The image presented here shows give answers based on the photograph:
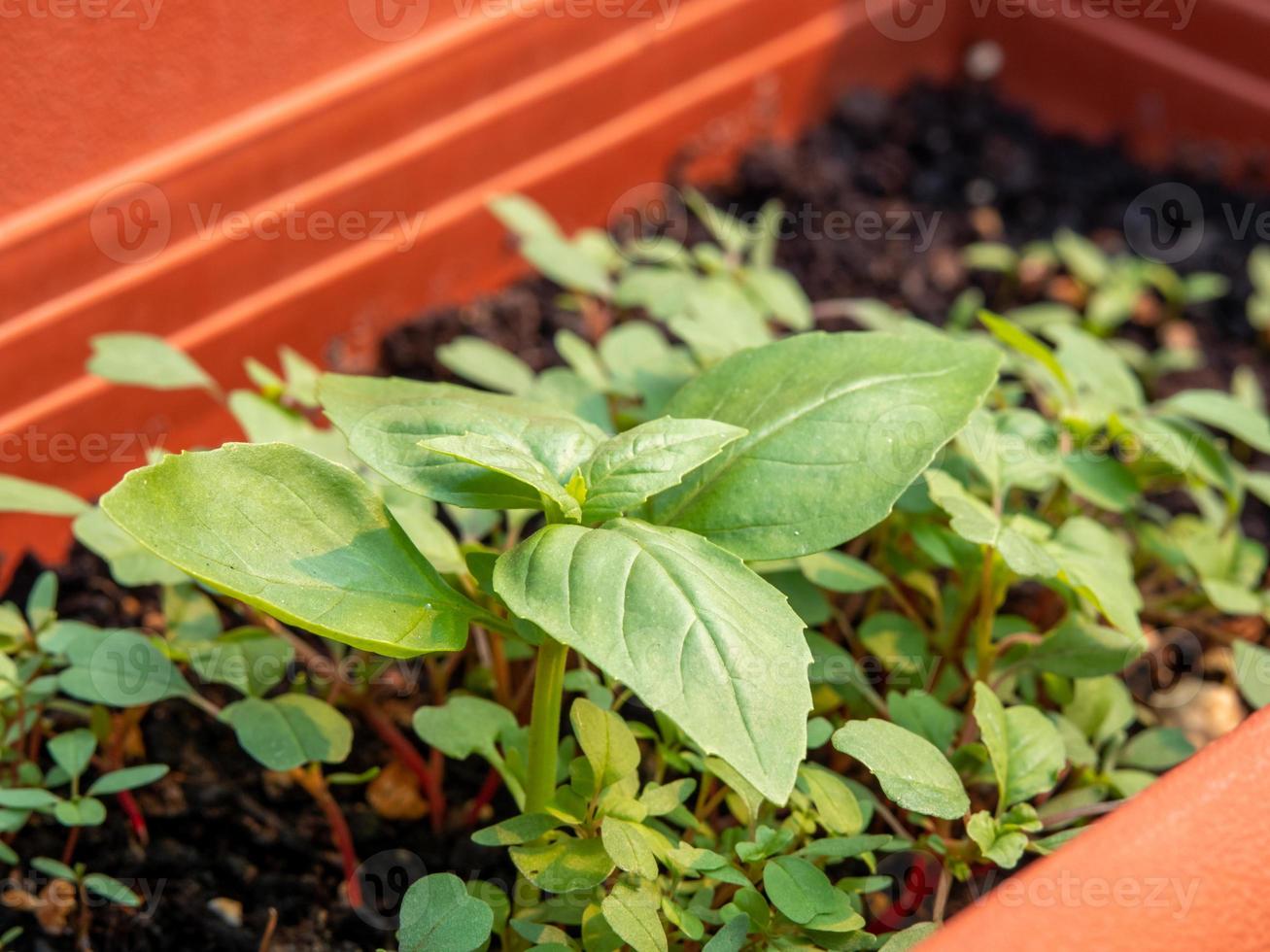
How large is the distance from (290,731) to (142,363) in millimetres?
419

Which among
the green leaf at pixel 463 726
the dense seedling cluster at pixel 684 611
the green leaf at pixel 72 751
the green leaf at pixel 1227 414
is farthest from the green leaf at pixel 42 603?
the green leaf at pixel 1227 414

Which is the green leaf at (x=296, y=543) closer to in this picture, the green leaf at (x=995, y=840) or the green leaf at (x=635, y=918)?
the green leaf at (x=635, y=918)

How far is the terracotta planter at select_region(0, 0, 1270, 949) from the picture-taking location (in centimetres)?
137

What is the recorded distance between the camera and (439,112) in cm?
177

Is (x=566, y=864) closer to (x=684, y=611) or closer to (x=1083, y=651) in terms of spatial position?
(x=684, y=611)

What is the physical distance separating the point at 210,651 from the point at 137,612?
343 mm

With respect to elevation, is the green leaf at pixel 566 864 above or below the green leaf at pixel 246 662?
below

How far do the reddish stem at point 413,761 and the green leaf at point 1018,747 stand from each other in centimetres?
50

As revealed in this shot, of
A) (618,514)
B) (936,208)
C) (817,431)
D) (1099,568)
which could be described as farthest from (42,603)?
(936,208)

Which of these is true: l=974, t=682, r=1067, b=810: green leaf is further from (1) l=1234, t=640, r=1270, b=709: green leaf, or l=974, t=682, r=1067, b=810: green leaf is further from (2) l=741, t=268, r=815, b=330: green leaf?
(2) l=741, t=268, r=815, b=330: green leaf

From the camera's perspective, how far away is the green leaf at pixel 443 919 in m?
0.92

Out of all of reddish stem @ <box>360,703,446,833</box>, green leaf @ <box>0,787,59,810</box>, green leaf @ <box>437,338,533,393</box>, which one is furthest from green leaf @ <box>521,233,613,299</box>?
green leaf @ <box>0,787,59,810</box>

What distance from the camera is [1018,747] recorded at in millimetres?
1042

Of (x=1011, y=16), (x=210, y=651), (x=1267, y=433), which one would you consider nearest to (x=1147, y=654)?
(x=1267, y=433)
